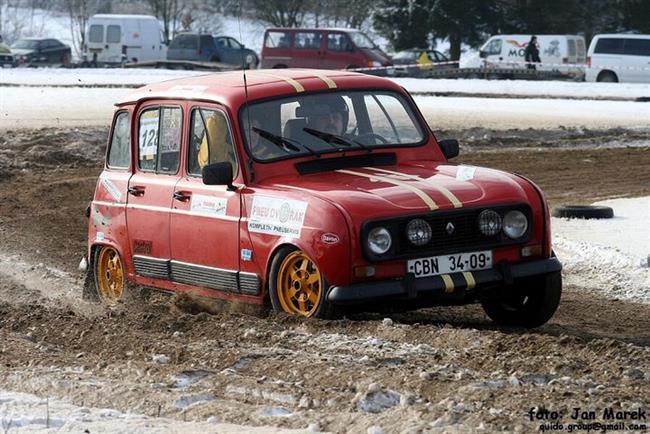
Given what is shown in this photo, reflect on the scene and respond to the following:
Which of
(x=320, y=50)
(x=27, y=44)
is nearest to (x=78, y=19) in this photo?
(x=27, y=44)

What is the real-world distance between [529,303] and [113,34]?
164ft

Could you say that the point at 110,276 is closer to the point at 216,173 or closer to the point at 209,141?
the point at 209,141

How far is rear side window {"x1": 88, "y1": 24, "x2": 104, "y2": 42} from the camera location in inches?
2256

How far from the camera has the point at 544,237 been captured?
8.68 m

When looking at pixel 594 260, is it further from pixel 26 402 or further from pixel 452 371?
pixel 26 402

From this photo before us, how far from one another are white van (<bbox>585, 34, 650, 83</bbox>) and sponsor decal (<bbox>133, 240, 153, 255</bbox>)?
3696 centimetres

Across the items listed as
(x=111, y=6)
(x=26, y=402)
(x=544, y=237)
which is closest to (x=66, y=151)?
(x=544, y=237)

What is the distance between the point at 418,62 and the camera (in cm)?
5225

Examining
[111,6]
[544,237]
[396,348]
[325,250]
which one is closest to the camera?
[396,348]

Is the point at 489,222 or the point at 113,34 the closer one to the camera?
the point at 489,222

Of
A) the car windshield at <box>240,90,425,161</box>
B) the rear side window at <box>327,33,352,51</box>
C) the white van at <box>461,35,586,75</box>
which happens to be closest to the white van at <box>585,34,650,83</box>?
the white van at <box>461,35,586,75</box>

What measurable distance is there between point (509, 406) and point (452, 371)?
2.49ft

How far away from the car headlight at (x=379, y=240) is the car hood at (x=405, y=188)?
0.32 feet

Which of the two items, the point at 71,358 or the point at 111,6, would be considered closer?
the point at 71,358
